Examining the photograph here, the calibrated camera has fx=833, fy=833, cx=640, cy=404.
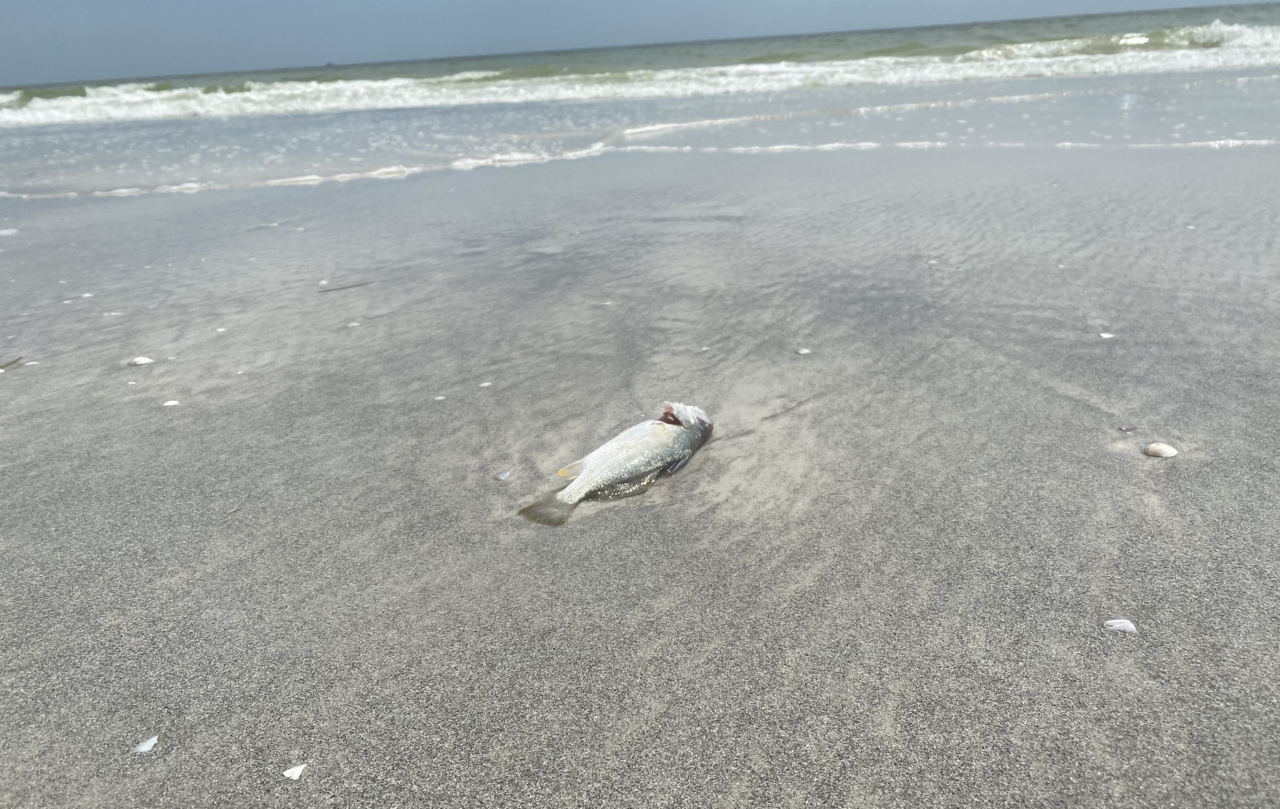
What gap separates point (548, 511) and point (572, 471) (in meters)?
0.24

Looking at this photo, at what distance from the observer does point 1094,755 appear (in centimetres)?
188

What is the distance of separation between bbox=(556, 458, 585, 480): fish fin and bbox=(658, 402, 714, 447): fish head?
39 cm

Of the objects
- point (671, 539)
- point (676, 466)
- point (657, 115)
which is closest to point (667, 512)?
point (671, 539)

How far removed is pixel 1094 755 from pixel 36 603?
3032 millimetres

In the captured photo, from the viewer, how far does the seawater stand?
460 inches

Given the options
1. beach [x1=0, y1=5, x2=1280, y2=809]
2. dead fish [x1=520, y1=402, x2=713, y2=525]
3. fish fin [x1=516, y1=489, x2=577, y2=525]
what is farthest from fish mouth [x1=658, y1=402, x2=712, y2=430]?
fish fin [x1=516, y1=489, x2=577, y2=525]

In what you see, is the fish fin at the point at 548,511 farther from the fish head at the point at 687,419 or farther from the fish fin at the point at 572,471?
the fish head at the point at 687,419

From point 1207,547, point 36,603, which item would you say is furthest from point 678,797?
point 36,603

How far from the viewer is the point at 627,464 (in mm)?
3135

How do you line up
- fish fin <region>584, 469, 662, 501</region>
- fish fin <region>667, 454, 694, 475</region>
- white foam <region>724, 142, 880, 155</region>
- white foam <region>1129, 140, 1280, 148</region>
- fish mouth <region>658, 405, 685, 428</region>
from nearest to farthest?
fish fin <region>584, 469, 662, 501</region> < fish fin <region>667, 454, 694, 475</region> < fish mouth <region>658, 405, 685, 428</region> < white foam <region>1129, 140, 1280, 148</region> < white foam <region>724, 142, 880, 155</region>

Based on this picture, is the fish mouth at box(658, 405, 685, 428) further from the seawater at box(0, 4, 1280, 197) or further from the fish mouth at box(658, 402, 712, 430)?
the seawater at box(0, 4, 1280, 197)

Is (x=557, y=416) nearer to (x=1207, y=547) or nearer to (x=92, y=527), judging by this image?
(x=92, y=527)

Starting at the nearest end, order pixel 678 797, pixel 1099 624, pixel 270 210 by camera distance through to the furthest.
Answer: pixel 678 797, pixel 1099 624, pixel 270 210

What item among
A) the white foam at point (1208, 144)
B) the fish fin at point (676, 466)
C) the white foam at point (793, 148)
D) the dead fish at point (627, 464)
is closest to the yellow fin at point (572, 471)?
the dead fish at point (627, 464)
